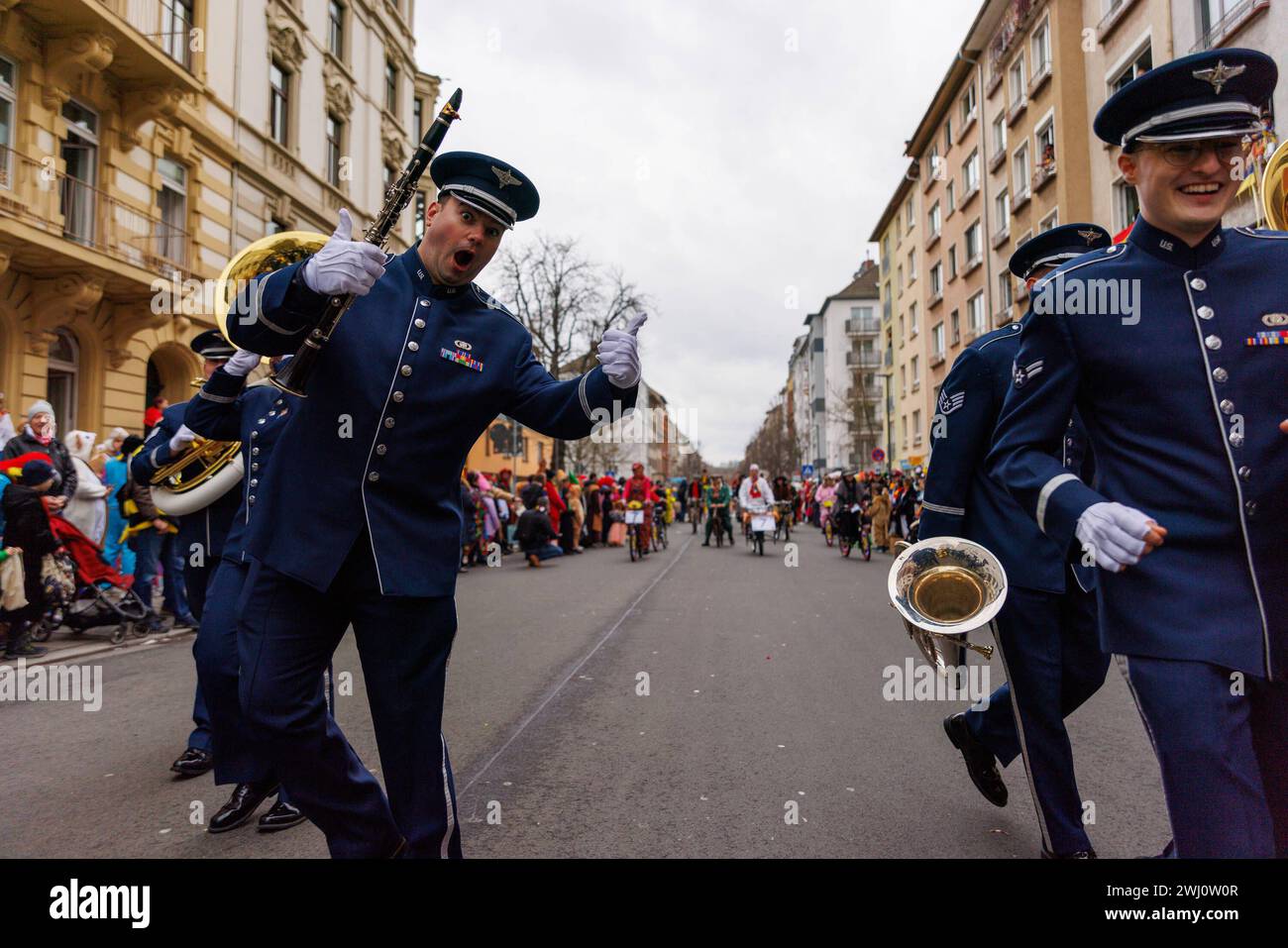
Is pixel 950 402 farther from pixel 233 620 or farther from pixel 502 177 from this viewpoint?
pixel 233 620

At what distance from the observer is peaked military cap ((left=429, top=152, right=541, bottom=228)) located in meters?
2.61

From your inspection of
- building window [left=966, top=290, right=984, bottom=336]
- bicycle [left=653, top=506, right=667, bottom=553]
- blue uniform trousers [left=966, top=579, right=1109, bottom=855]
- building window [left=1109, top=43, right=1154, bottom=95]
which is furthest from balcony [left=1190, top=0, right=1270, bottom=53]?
building window [left=966, top=290, right=984, bottom=336]

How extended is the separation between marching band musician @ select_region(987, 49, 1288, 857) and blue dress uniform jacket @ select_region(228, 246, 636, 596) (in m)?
1.20

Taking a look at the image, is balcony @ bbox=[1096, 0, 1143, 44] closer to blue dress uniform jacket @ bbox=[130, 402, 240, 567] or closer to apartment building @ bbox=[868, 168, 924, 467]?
apartment building @ bbox=[868, 168, 924, 467]

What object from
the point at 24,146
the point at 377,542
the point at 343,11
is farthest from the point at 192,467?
the point at 343,11

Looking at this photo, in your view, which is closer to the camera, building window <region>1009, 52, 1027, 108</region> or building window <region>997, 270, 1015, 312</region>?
building window <region>1009, 52, 1027, 108</region>

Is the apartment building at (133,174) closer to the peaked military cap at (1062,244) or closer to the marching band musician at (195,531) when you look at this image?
the marching band musician at (195,531)

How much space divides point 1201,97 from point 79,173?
17870 mm

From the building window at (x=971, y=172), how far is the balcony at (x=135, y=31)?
23.7 metres

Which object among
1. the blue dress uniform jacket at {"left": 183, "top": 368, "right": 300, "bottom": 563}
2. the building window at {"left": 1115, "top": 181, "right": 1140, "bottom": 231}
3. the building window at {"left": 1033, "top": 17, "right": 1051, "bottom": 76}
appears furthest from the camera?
the building window at {"left": 1033, "top": 17, "right": 1051, "bottom": 76}

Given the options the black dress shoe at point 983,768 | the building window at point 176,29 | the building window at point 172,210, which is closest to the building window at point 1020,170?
the building window at point 176,29

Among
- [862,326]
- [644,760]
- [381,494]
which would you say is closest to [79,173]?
[644,760]

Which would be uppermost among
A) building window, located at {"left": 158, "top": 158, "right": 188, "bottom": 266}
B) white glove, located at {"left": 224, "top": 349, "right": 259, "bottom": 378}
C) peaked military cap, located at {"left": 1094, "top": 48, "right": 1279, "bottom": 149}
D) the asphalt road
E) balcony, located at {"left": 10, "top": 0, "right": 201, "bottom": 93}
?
balcony, located at {"left": 10, "top": 0, "right": 201, "bottom": 93}
